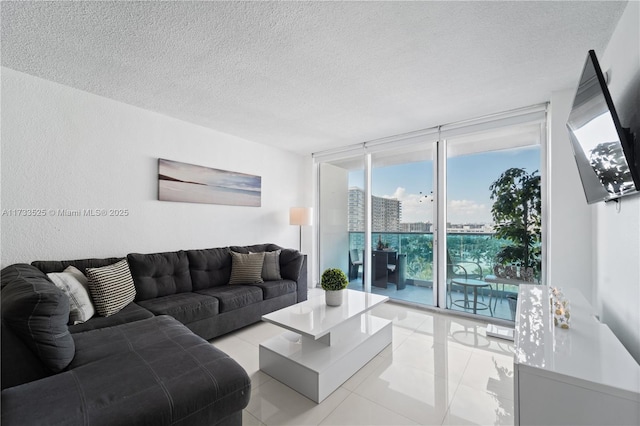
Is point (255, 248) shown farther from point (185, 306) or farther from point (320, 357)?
point (320, 357)

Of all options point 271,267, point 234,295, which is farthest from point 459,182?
point 234,295

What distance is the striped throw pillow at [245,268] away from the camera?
3.38 meters

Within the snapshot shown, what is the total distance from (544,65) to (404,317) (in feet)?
9.61

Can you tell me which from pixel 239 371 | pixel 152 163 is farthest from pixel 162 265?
pixel 239 371

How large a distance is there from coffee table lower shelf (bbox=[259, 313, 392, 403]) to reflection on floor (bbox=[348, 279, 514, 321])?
161 cm

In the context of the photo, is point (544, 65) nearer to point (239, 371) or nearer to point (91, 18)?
point (239, 371)

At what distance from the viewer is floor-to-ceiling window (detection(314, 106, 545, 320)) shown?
10.5ft

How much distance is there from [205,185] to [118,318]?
1907mm

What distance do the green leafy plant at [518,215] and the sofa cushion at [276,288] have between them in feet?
8.64

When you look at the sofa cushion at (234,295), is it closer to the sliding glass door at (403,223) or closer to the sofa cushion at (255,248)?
the sofa cushion at (255,248)

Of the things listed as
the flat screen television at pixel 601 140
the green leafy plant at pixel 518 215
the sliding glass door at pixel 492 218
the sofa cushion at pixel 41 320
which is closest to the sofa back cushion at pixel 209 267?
the sofa cushion at pixel 41 320

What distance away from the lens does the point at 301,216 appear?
4484mm

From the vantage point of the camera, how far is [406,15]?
1.67 meters

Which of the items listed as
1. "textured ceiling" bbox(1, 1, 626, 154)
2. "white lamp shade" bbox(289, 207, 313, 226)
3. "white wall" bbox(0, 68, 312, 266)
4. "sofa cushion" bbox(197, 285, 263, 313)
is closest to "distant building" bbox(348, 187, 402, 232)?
"white lamp shade" bbox(289, 207, 313, 226)
